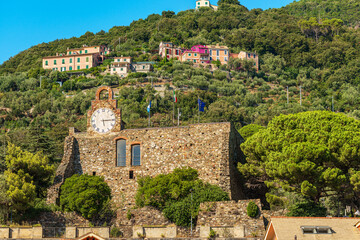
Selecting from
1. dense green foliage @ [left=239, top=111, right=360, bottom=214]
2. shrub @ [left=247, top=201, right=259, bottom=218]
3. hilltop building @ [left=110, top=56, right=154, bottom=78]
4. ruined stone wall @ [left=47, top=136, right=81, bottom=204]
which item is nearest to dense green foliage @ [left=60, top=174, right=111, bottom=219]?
ruined stone wall @ [left=47, top=136, right=81, bottom=204]

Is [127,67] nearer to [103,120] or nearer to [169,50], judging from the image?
[169,50]

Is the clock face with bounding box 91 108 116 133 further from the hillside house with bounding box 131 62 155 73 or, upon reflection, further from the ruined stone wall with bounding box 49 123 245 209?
the hillside house with bounding box 131 62 155 73

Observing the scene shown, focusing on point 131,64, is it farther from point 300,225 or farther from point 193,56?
point 300,225

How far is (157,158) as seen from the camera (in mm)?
44062

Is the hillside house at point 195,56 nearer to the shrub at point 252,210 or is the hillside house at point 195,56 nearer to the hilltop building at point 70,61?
the hilltop building at point 70,61

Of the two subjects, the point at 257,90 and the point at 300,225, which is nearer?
the point at 300,225

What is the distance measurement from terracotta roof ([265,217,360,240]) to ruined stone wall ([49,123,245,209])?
10.0m

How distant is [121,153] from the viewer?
45469mm

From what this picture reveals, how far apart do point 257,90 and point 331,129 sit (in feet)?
374

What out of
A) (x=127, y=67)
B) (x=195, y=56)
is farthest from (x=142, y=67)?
(x=195, y=56)

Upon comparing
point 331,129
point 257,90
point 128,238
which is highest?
point 257,90

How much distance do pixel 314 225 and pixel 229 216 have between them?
8414 millimetres

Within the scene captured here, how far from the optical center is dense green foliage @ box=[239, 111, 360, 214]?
1511 inches

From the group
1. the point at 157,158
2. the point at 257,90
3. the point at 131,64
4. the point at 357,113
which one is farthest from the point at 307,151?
the point at 131,64
